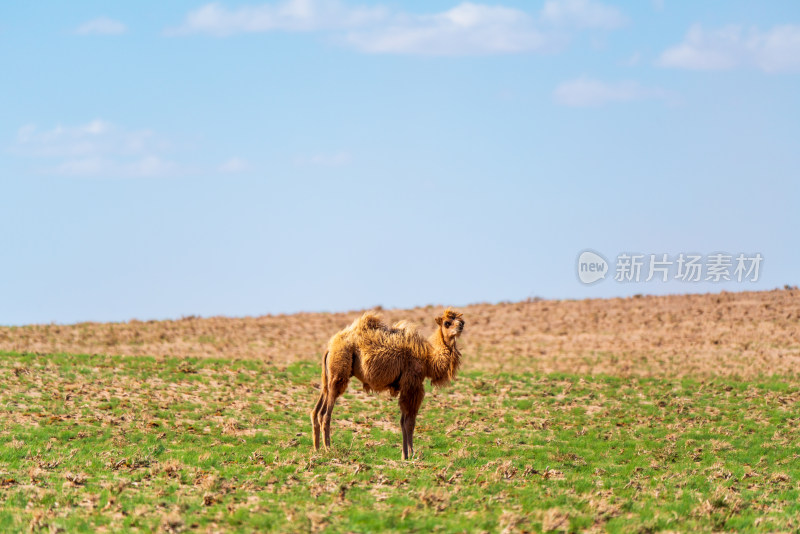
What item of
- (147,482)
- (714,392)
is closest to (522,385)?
(714,392)

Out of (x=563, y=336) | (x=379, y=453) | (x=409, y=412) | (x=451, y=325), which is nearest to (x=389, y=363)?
(x=409, y=412)

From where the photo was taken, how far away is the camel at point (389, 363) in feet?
60.1

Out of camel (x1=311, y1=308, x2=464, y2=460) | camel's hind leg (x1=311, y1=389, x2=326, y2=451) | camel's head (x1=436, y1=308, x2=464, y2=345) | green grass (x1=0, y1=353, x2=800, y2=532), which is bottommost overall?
green grass (x1=0, y1=353, x2=800, y2=532)

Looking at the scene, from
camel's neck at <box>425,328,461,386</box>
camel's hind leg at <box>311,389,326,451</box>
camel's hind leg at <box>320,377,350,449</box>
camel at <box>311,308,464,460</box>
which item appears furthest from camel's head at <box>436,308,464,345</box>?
camel's hind leg at <box>311,389,326,451</box>

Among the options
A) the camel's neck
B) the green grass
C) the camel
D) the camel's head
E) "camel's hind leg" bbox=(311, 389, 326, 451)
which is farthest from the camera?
the camel's neck

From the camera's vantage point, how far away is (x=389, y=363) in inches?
722

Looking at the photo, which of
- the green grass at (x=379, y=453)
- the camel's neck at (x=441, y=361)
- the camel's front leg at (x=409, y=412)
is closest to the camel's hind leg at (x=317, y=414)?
the green grass at (x=379, y=453)

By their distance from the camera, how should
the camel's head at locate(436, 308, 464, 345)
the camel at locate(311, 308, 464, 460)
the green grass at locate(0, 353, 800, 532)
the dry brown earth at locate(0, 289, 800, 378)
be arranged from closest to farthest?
the green grass at locate(0, 353, 800, 532), the camel at locate(311, 308, 464, 460), the camel's head at locate(436, 308, 464, 345), the dry brown earth at locate(0, 289, 800, 378)

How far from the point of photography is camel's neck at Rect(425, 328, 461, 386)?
741 inches

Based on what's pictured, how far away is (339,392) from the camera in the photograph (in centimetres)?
1852

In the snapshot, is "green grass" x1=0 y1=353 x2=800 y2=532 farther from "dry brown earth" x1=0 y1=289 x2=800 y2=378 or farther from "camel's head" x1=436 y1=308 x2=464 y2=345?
"dry brown earth" x1=0 y1=289 x2=800 y2=378

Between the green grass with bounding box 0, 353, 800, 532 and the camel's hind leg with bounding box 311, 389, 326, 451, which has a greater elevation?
the camel's hind leg with bounding box 311, 389, 326, 451

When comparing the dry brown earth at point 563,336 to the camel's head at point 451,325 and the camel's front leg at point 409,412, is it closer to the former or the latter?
the camel's head at point 451,325

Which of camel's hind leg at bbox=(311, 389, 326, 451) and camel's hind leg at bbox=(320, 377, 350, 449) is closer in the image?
camel's hind leg at bbox=(320, 377, 350, 449)
